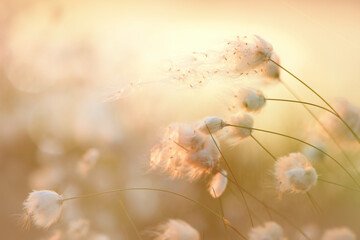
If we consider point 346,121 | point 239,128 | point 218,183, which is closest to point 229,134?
point 239,128

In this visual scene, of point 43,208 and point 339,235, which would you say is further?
point 43,208

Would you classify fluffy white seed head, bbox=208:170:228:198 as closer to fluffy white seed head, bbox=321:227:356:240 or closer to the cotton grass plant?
the cotton grass plant

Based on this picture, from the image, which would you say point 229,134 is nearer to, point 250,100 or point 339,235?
point 250,100

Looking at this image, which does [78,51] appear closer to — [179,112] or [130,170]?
[130,170]

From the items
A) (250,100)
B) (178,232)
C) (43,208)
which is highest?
(250,100)

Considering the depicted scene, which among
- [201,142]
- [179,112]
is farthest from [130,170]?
[201,142]

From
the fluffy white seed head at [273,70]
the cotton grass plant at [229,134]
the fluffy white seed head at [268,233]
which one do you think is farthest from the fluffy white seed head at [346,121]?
the fluffy white seed head at [268,233]
